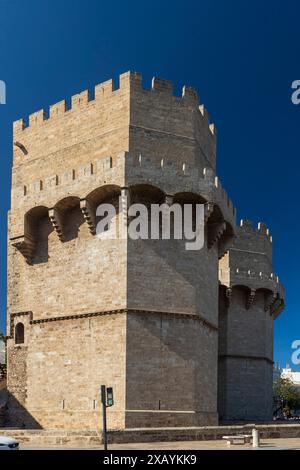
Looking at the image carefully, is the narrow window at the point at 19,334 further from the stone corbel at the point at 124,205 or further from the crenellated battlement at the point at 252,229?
the crenellated battlement at the point at 252,229

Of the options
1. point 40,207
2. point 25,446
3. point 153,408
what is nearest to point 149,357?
point 153,408

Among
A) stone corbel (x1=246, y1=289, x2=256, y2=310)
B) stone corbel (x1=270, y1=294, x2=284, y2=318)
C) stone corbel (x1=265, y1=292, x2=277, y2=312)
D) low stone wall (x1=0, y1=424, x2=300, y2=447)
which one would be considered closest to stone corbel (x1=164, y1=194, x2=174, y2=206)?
low stone wall (x1=0, y1=424, x2=300, y2=447)

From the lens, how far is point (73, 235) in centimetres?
2283

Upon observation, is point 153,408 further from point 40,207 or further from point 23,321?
point 40,207

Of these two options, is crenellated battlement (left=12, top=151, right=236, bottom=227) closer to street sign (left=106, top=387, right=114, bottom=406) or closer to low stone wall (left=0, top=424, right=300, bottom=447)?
low stone wall (left=0, top=424, right=300, bottom=447)

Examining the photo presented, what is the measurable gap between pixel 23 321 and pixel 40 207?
A: 14.2ft

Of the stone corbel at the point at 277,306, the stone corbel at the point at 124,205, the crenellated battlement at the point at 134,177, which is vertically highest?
the crenellated battlement at the point at 134,177

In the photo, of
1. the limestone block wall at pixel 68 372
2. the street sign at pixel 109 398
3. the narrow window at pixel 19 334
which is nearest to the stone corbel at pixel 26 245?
the narrow window at pixel 19 334

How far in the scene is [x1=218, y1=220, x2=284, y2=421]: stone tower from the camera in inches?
1222

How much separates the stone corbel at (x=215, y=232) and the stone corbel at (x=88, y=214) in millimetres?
4463

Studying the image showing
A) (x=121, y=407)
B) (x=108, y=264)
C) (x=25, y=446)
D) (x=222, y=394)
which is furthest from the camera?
(x=222, y=394)

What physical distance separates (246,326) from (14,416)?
13483mm

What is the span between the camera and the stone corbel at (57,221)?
74.8ft

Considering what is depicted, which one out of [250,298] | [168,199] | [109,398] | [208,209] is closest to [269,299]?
[250,298]
